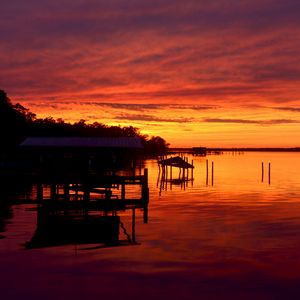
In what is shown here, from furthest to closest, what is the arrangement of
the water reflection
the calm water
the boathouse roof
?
the boathouse roof → the water reflection → the calm water

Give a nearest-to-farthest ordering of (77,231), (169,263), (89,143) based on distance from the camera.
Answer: (169,263) < (77,231) < (89,143)

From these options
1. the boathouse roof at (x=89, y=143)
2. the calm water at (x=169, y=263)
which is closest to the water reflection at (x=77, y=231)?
the calm water at (x=169, y=263)

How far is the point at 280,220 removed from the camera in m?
29.6

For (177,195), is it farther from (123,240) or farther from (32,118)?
(32,118)

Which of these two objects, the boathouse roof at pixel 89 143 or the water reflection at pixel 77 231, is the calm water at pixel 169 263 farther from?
the boathouse roof at pixel 89 143

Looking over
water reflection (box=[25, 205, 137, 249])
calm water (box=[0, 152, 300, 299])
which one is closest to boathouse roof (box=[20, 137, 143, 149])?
calm water (box=[0, 152, 300, 299])

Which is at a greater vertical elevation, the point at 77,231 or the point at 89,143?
the point at 89,143

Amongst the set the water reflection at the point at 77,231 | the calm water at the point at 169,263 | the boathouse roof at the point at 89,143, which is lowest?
the calm water at the point at 169,263

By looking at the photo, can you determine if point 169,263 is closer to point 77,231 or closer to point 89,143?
point 77,231

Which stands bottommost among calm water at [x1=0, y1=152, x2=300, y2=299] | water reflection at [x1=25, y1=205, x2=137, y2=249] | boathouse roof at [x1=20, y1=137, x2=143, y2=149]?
calm water at [x1=0, y1=152, x2=300, y2=299]

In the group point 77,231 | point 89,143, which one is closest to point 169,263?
point 77,231

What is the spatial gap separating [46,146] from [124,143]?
553 centimetres

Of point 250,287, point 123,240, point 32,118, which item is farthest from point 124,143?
point 32,118

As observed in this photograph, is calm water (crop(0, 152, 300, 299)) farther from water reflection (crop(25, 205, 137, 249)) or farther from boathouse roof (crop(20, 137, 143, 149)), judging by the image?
boathouse roof (crop(20, 137, 143, 149))
